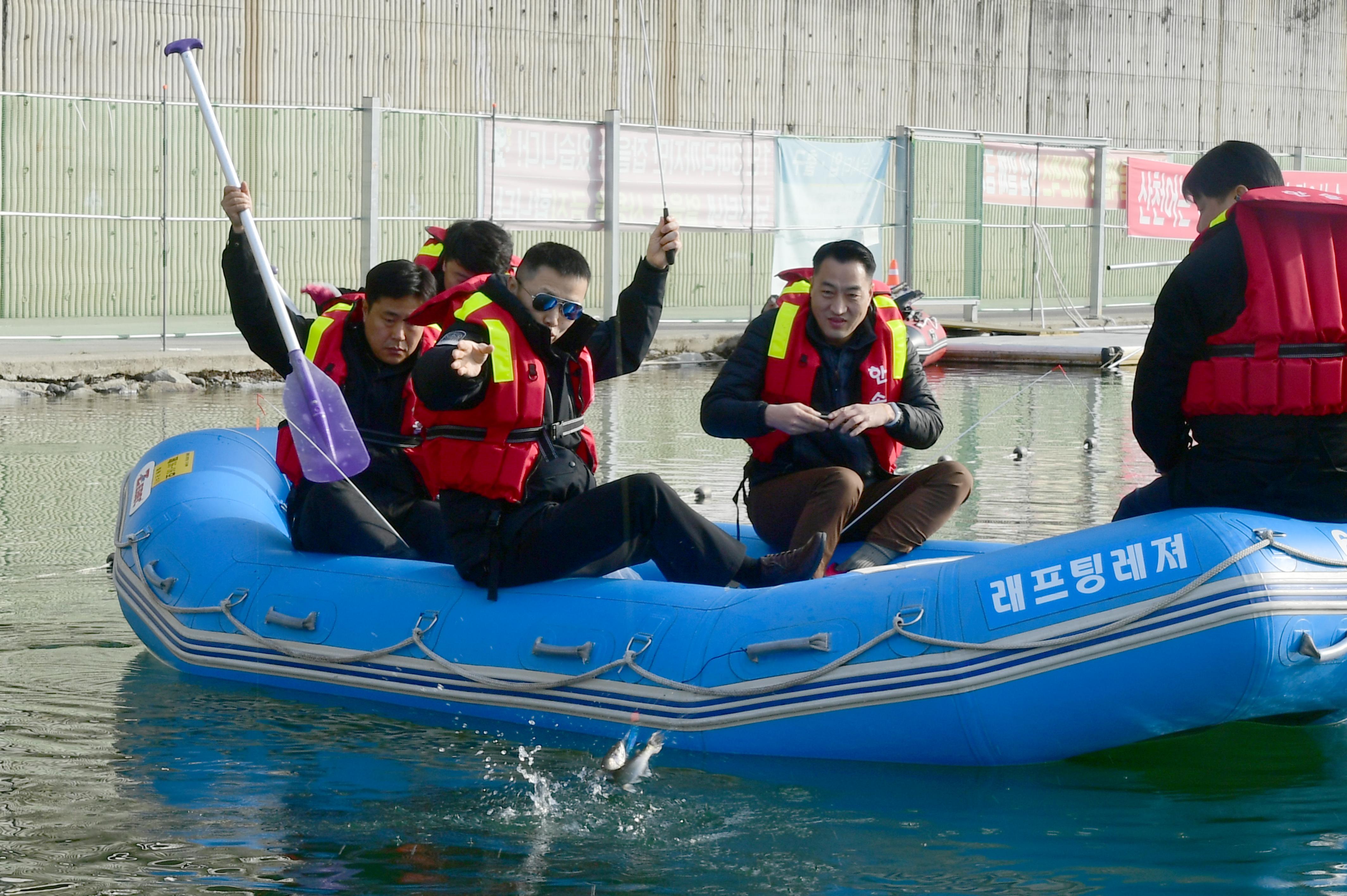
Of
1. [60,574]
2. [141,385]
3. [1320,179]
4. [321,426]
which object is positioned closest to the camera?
[321,426]

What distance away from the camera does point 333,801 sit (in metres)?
3.79

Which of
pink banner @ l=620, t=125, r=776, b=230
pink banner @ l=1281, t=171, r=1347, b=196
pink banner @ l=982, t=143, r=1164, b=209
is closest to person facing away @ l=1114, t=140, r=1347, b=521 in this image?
pink banner @ l=620, t=125, r=776, b=230

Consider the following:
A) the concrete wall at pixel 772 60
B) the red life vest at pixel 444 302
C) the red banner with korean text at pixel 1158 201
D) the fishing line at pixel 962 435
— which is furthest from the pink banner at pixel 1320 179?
the red life vest at pixel 444 302

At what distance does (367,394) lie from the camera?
500 centimetres

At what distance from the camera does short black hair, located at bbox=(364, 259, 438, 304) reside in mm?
4816

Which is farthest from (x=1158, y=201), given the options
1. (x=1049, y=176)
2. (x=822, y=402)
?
(x=822, y=402)

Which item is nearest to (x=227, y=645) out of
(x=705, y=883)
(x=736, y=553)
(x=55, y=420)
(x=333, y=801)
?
(x=333, y=801)

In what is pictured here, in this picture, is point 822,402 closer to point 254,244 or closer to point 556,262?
point 556,262

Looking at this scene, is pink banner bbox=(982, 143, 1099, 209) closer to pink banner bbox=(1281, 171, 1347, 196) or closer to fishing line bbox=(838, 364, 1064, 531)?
pink banner bbox=(1281, 171, 1347, 196)

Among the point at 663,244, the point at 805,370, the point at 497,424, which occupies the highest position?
the point at 663,244

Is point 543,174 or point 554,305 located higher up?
point 543,174

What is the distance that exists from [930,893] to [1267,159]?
1.90 m

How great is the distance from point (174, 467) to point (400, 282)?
1.07 m

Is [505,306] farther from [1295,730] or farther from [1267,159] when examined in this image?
[1295,730]
